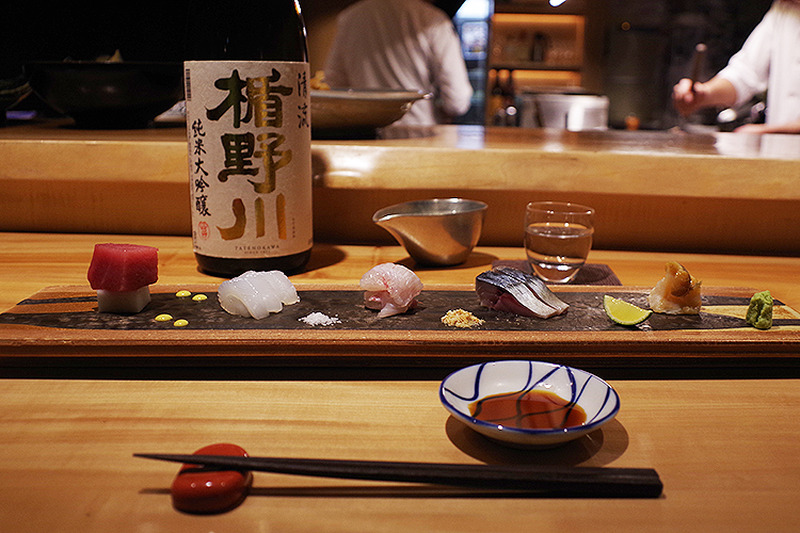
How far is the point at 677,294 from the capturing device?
2.75ft

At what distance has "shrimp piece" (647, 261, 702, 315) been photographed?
32.7 inches

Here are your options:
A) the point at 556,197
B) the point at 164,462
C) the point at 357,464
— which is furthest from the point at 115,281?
the point at 556,197

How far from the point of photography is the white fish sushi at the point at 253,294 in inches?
32.1

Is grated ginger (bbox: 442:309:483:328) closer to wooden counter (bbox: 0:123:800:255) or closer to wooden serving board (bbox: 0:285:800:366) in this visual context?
wooden serving board (bbox: 0:285:800:366)

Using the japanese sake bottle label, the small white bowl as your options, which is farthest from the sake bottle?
the small white bowl

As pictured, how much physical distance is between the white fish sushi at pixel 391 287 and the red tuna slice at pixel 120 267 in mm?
282

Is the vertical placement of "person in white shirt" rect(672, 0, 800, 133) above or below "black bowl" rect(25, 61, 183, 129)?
above

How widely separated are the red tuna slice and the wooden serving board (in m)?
0.04

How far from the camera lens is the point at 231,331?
2.48 feet

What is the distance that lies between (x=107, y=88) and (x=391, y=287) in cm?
95

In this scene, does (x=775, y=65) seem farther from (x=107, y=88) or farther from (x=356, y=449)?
(x=356, y=449)

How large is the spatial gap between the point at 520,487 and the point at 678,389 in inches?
12.1

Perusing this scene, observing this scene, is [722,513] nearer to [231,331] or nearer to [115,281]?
[231,331]

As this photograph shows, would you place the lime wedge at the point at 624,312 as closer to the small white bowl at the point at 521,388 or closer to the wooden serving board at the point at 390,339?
the wooden serving board at the point at 390,339
